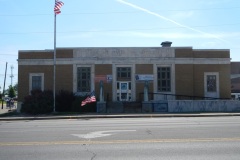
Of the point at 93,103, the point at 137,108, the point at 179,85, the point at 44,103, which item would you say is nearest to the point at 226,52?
the point at 179,85

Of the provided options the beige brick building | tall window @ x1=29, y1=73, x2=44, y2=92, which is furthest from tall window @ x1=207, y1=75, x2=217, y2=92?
tall window @ x1=29, y1=73, x2=44, y2=92

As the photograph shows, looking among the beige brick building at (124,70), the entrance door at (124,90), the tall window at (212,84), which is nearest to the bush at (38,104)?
the beige brick building at (124,70)

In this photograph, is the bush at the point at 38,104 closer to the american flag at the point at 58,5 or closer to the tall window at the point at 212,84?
the american flag at the point at 58,5

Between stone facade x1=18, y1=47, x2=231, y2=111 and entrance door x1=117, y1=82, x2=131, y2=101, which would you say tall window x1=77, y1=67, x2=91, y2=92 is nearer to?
stone facade x1=18, y1=47, x2=231, y2=111

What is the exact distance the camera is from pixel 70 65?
37969mm

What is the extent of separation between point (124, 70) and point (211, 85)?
34.1ft

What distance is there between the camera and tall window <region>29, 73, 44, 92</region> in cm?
3822

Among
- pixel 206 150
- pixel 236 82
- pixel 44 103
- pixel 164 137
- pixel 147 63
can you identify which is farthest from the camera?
pixel 236 82

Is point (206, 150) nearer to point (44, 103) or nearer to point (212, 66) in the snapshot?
point (44, 103)

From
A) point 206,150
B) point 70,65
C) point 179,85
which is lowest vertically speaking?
point 206,150

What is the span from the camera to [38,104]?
32250 millimetres

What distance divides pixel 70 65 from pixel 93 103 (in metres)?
6.64

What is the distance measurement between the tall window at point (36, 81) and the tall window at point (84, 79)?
14.1 feet

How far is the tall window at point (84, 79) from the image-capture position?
125ft
